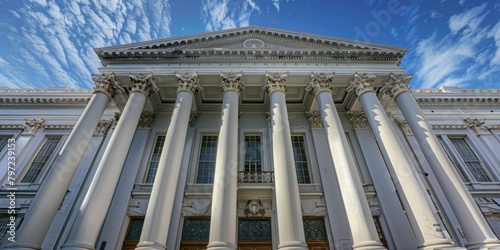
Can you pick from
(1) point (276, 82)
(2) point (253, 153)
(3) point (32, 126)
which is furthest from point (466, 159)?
(3) point (32, 126)

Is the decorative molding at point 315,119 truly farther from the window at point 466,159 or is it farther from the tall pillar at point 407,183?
the window at point 466,159

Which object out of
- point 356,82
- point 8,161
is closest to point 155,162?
point 8,161

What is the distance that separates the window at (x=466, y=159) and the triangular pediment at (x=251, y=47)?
20.4ft

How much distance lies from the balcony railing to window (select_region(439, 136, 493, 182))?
408 inches

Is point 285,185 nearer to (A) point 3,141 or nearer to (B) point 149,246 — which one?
(B) point 149,246

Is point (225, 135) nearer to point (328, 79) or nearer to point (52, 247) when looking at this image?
point (328, 79)

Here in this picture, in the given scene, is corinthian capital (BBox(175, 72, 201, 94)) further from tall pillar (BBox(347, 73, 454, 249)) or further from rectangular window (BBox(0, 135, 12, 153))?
rectangular window (BBox(0, 135, 12, 153))

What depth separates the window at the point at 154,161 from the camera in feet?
35.8

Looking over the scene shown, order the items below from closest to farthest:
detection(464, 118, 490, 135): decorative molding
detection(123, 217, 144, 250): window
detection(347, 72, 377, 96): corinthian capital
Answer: detection(123, 217, 144, 250): window, detection(347, 72, 377, 96): corinthian capital, detection(464, 118, 490, 135): decorative molding

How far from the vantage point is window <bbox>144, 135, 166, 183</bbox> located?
10922mm

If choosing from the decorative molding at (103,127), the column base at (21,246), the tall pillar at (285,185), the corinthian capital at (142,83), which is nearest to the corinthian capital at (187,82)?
the corinthian capital at (142,83)

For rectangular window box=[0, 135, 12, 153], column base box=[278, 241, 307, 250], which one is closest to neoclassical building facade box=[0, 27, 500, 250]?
column base box=[278, 241, 307, 250]

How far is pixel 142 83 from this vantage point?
33.1 ft

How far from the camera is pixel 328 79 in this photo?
10.3 m
